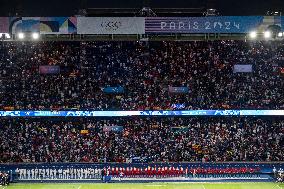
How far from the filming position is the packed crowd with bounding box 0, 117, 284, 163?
34.2 m

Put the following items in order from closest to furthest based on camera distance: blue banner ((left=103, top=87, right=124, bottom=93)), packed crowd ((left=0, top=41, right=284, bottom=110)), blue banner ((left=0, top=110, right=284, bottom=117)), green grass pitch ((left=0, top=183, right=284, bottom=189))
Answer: green grass pitch ((left=0, top=183, right=284, bottom=189))
blue banner ((left=0, top=110, right=284, bottom=117))
packed crowd ((left=0, top=41, right=284, bottom=110))
blue banner ((left=103, top=87, right=124, bottom=93))

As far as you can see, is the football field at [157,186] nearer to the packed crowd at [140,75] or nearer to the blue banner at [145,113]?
the blue banner at [145,113]

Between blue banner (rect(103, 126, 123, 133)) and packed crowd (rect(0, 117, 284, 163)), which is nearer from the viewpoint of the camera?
packed crowd (rect(0, 117, 284, 163))

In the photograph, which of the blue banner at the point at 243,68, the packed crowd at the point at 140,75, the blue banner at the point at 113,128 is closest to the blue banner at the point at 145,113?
the packed crowd at the point at 140,75

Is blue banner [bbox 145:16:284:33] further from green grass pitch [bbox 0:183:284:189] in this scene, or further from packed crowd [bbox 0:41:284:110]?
green grass pitch [bbox 0:183:284:189]

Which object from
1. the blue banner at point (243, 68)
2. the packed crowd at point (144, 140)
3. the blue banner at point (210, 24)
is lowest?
the packed crowd at point (144, 140)

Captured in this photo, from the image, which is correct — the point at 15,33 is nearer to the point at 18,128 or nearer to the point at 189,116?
the point at 18,128

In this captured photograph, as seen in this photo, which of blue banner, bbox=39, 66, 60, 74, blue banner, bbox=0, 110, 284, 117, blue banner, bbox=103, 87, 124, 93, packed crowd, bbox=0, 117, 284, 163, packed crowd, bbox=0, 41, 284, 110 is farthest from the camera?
blue banner, bbox=39, 66, 60, 74

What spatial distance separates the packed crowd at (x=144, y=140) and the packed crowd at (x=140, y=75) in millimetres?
1236

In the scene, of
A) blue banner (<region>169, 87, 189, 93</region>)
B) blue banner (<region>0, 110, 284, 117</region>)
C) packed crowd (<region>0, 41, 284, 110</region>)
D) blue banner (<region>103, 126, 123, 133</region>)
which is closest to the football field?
blue banner (<region>103, 126, 123, 133</region>)

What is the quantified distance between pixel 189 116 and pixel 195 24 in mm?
7037

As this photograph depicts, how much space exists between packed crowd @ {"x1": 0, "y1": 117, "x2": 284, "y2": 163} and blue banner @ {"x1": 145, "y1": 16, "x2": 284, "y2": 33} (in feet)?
22.4

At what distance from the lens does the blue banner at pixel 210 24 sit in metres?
34.3

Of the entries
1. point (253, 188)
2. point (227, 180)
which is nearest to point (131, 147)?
point (227, 180)
